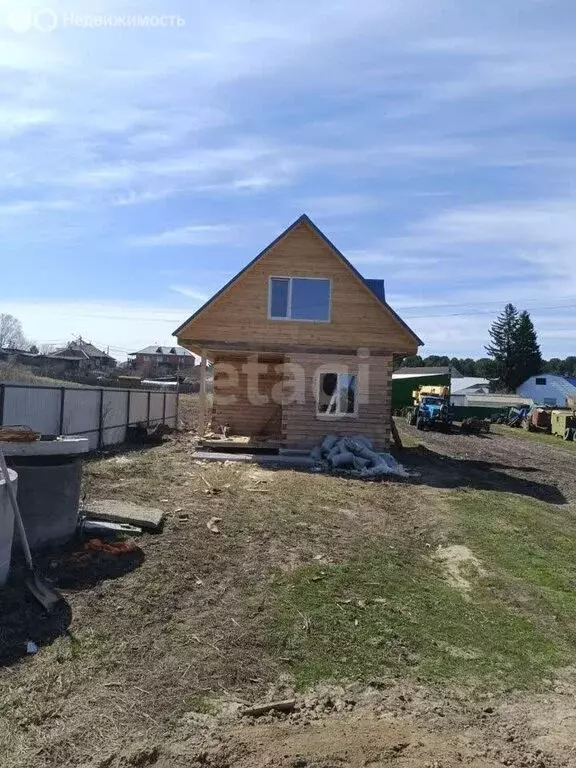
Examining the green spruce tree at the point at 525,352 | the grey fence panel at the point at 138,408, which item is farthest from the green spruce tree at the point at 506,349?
the grey fence panel at the point at 138,408

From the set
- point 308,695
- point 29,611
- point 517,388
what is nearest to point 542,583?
point 308,695

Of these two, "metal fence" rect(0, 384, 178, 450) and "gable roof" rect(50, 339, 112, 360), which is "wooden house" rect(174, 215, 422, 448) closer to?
"metal fence" rect(0, 384, 178, 450)

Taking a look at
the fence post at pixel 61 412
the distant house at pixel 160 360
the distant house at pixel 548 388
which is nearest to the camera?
the fence post at pixel 61 412

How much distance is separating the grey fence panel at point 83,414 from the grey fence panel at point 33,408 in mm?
455

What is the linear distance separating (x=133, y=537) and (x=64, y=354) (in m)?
84.4

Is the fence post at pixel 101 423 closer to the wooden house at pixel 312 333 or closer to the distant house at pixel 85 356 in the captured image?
the wooden house at pixel 312 333

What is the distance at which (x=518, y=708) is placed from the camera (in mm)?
4594

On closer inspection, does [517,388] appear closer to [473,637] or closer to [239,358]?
[239,358]

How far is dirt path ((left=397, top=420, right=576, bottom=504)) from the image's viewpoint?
15.5 metres

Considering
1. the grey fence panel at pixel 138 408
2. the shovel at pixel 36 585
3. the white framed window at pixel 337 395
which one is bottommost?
the shovel at pixel 36 585

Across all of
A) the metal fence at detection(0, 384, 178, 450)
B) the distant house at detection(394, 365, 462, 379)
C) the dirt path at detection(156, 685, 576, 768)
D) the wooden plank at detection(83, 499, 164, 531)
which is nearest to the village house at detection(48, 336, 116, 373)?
the distant house at detection(394, 365, 462, 379)

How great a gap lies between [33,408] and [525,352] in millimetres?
81996

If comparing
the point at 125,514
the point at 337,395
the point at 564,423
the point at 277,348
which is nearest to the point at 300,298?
the point at 277,348

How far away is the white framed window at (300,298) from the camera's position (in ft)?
61.8
